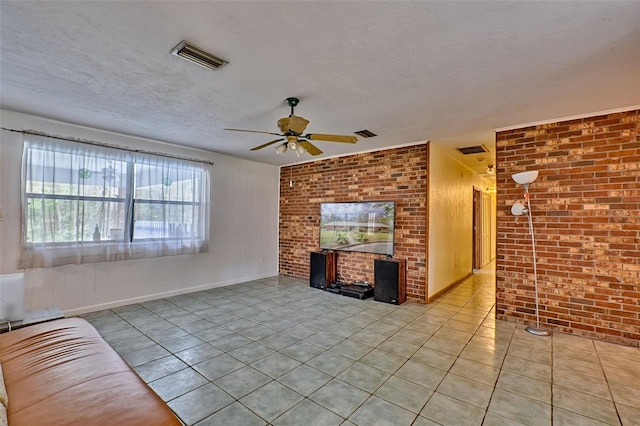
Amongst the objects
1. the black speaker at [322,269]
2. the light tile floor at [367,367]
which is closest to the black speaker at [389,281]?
the light tile floor at [367,367]

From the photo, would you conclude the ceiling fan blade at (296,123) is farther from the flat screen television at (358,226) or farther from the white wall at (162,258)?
the white wall at (162,258)

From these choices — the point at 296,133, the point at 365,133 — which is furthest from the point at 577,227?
the point at 296,133

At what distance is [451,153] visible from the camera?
5.02 meters

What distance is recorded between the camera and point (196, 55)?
2062 mm

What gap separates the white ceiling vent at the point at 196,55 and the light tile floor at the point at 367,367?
8.05 feet

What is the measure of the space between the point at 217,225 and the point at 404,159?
3.50 meters

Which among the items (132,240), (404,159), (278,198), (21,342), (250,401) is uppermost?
(404,159)

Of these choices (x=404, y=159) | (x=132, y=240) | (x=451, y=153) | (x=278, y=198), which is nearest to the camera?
(x=132, y=240)

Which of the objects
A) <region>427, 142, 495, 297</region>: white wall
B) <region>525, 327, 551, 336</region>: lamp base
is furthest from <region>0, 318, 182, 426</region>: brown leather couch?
<region>427, 142, 495, 297</region>: white wall

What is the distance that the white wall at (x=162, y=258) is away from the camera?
329cm

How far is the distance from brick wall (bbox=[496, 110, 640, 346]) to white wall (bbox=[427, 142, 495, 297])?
36.9 inches

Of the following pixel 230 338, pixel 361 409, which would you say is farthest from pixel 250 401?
pixel 230 338

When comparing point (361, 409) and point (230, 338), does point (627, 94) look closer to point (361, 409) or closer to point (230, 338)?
point (361, 409)

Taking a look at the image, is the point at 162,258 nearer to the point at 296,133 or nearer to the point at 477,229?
the point at 296,133
